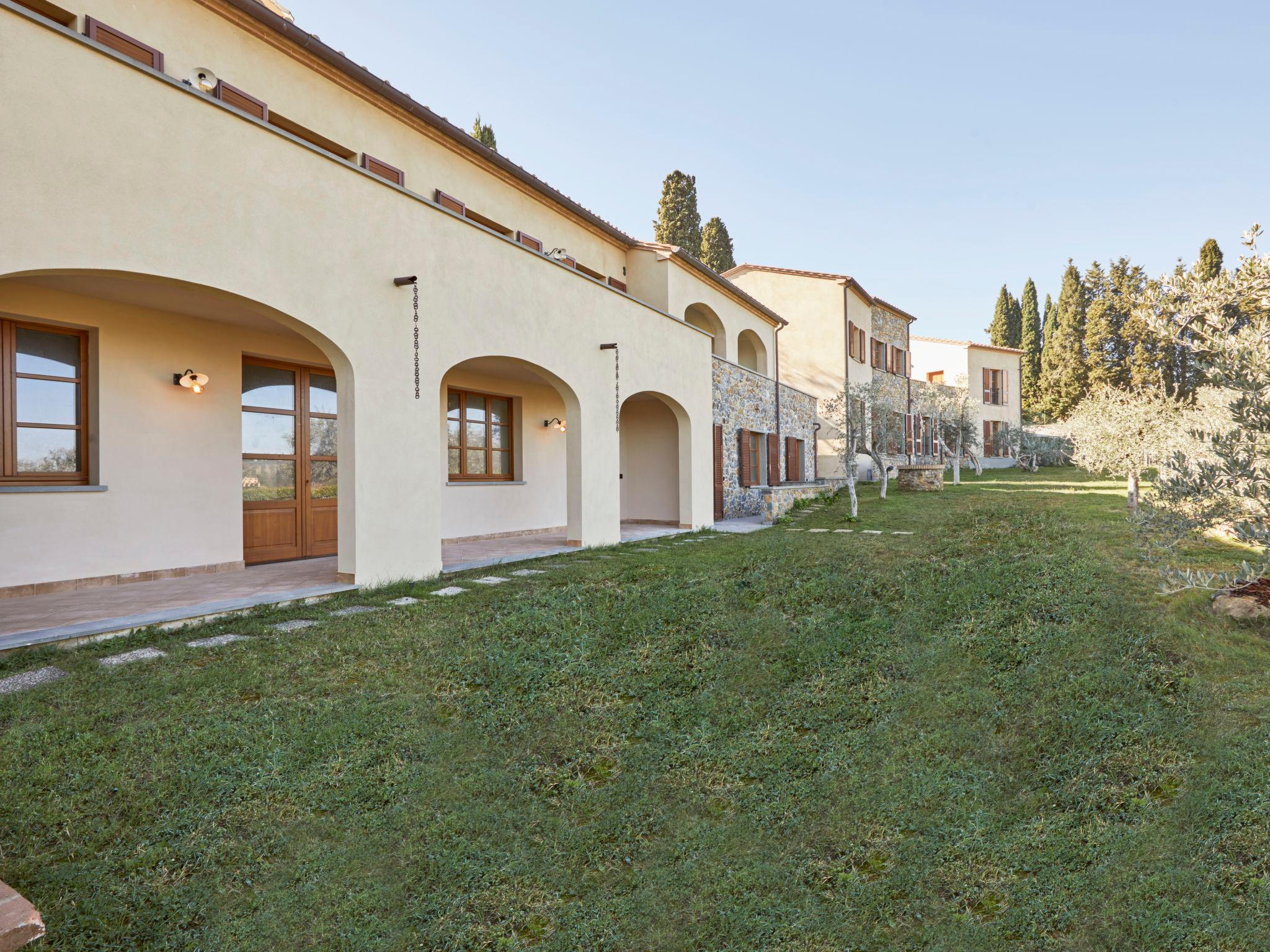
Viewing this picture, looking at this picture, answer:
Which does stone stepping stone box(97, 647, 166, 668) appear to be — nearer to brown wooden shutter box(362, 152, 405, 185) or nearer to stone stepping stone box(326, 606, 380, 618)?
stone stepping stone box(326, 606, 380, 618)

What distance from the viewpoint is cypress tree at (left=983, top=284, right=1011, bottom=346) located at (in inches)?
1716

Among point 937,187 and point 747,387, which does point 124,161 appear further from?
point 937,187

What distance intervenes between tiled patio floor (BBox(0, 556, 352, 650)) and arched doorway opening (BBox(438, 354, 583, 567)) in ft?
6.95

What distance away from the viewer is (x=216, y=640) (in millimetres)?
4453

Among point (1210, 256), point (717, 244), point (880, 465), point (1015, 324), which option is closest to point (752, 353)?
point (880, 465)

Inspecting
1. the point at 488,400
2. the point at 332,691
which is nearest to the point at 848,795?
the point at 332,691

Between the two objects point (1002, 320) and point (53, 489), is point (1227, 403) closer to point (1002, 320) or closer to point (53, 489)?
point (53, 489)

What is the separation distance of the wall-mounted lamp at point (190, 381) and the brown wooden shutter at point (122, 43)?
268 cm

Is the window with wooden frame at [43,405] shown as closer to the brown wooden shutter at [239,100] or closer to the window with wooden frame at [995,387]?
the brown wooden shutter at [239,100]

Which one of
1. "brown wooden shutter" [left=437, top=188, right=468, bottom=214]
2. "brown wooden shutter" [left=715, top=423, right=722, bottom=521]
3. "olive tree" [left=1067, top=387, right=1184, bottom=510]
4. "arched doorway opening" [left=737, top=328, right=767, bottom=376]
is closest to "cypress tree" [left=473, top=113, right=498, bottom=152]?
"arched doorway opening" [left=737, top=328, right=767, bottom=376]

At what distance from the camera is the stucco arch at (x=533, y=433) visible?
9.05 m

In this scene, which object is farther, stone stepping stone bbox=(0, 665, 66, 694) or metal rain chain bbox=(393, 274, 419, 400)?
metal rain chain bbox=(393, 274, 419, 400)

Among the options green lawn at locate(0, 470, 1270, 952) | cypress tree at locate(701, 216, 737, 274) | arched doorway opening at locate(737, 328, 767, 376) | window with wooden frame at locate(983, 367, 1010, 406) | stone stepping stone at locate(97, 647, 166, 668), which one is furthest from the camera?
window with wooden frame at locate(983, 367, 1010, 406)

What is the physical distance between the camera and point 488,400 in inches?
419
